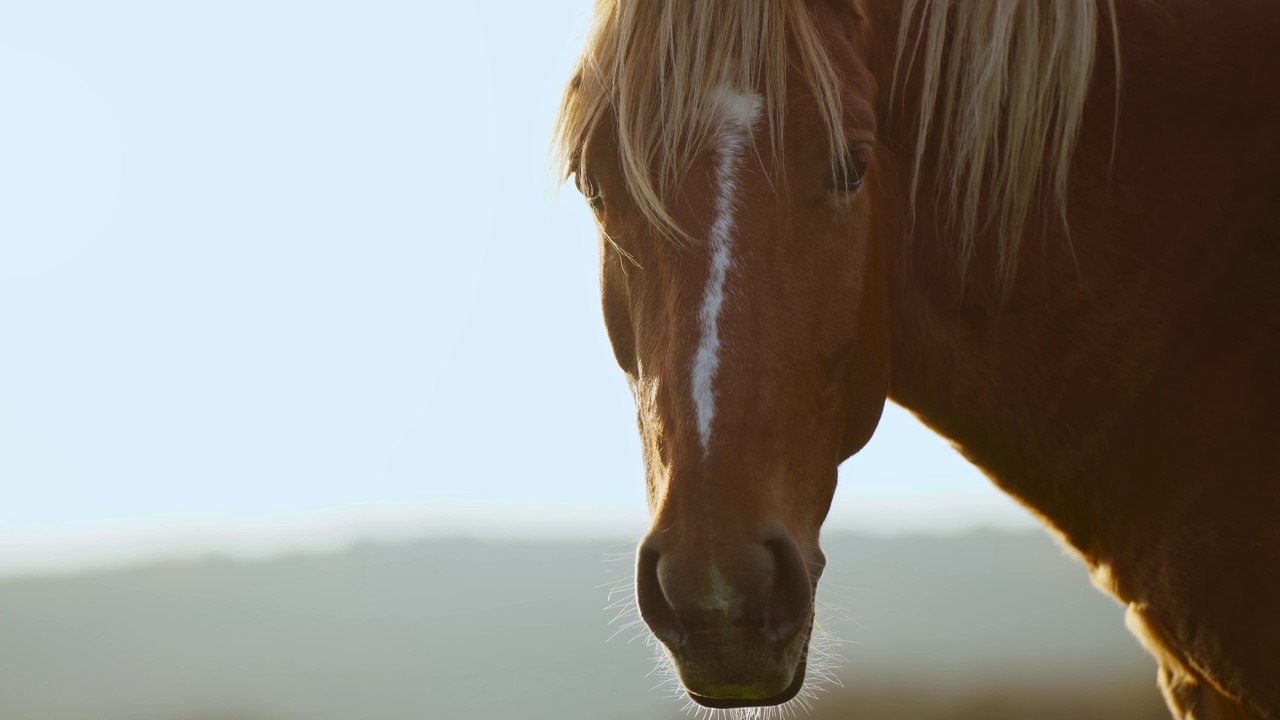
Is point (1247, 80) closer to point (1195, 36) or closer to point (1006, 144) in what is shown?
point (1195, 36)

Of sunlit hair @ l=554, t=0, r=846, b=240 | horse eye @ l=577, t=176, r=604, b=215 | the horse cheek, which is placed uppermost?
sunlit hair @ l=554, t=0, r=846, b=240

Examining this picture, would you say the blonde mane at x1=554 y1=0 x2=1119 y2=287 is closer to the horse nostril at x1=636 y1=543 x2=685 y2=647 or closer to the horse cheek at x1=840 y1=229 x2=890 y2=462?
the horse cheek at x1=840 y1=229 x2=890 y2=462

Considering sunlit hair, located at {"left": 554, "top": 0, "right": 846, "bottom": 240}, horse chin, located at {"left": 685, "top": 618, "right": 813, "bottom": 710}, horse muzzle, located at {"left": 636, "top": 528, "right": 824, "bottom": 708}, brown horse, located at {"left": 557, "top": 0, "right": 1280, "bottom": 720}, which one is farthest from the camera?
sunlit hair, located at {"left": 554, "top": 0, "right": 846, "bottom": 240}

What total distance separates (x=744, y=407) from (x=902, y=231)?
79 cm

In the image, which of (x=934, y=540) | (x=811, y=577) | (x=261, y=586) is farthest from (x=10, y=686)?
(x=811, y=577)

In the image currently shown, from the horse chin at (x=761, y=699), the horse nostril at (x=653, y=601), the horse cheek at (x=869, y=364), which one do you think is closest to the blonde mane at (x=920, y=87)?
the horse cheek at (x=869, y=364)

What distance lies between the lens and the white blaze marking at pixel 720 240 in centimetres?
180

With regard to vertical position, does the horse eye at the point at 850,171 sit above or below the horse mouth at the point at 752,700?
above

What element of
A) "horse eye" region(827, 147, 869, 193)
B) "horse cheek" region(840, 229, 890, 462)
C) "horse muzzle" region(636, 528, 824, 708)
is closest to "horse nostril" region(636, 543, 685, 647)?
"horse muzzle" region(636, 528, 824, 708)

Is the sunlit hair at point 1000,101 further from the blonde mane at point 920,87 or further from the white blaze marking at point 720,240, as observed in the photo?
the white blaze marking at point 720,240

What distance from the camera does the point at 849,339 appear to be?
2.07 metres

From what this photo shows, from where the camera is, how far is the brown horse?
189 centimetres

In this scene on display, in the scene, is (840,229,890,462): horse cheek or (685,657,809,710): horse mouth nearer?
(685,657,809,710): horse mouth

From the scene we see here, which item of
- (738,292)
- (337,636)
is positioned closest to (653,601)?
(738,292)
